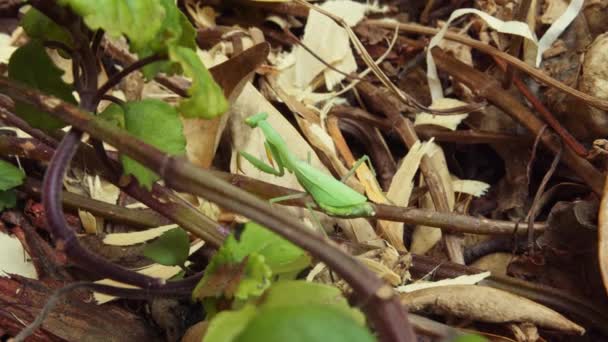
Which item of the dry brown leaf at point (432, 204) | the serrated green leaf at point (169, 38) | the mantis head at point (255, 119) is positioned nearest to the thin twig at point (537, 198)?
the dry brown leaf at point (432, 204)

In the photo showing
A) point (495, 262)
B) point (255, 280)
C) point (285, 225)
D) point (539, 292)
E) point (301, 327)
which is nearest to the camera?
point (301, 327)

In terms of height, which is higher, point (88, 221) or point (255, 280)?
point (255, 280)

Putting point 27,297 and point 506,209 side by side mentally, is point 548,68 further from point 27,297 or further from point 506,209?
point 27,297

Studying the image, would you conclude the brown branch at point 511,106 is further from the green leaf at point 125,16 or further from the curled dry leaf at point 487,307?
the green leaf at point 125,16

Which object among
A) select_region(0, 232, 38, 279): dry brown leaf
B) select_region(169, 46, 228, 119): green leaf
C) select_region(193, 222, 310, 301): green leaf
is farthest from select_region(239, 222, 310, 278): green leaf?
select_region(0, 232, 38, 279): dry brown leaf

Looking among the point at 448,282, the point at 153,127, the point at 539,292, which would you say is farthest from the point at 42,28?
the point at 539,292

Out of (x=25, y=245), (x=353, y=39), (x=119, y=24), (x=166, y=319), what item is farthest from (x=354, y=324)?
(x=353, y=39)

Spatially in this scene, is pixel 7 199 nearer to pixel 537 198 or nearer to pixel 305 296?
pixel 305 296
